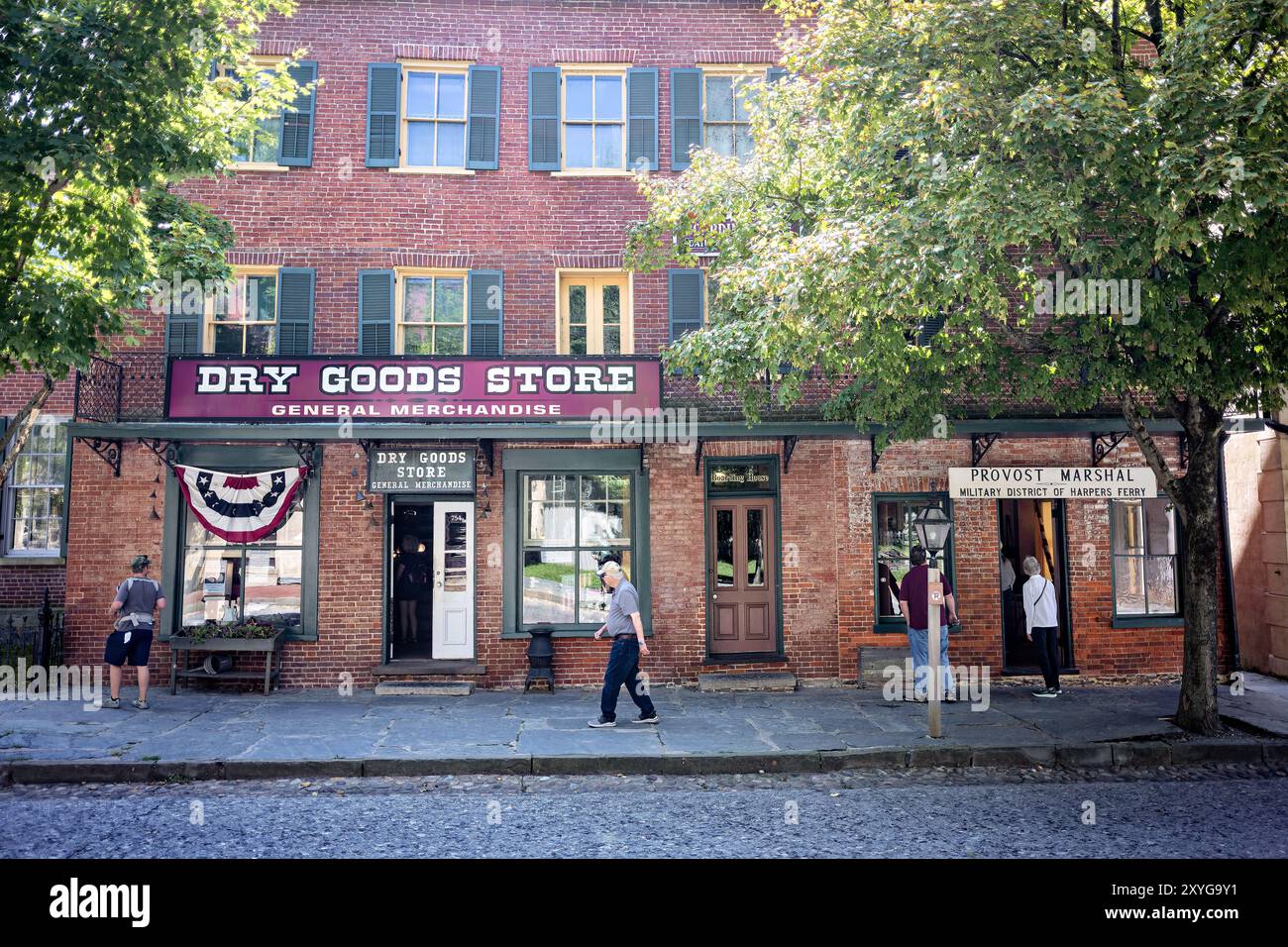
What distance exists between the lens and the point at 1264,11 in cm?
689

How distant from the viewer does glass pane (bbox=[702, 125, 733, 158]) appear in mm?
12891

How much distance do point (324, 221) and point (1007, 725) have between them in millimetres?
11270

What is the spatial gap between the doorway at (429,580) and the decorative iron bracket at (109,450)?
3777 mm

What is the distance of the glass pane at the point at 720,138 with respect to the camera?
12.9 metres

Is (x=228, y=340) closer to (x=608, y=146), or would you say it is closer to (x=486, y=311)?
(x=486, y=311)

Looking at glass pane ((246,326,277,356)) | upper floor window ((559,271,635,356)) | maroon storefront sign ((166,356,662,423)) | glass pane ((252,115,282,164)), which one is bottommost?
maroon storefront sign ((166,356,662,423))

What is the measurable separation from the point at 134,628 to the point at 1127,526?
13.6m

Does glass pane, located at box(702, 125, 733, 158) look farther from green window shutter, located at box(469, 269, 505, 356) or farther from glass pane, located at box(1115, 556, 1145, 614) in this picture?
glass pane, located at box(1115, 556, 1145, 614)

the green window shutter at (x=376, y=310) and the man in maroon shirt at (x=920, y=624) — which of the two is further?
the green window shutter at (x=376, y=310)

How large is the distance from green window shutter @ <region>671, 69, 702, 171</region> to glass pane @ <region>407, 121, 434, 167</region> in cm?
362

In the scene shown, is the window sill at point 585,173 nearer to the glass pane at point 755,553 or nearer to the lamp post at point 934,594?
the glass pane at point 755,553

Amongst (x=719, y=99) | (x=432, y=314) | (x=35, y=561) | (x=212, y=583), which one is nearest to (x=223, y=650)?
Result: (x=212, y=583)

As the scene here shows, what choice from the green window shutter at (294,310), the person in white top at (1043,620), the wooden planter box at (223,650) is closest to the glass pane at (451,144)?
the green window shutter at (294,310)

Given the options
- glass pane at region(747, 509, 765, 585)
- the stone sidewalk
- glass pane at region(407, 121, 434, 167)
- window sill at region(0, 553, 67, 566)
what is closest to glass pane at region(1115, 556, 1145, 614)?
the stone sidewalk
